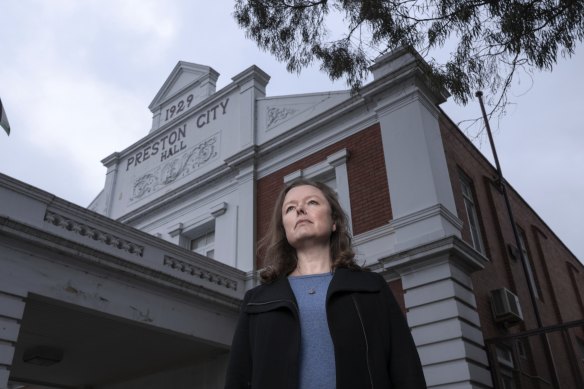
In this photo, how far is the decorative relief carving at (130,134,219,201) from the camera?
14359mm

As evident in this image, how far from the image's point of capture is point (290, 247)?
254 cm

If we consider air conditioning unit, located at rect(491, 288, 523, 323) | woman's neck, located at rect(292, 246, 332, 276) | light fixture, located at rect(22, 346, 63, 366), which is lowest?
woman's neck, located at rect(292, 246, 332, 276)

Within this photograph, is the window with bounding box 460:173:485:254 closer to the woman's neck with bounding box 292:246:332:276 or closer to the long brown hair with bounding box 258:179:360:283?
the long brown hair with bounding box 258:179:360:283

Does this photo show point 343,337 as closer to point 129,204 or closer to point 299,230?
point 299,230

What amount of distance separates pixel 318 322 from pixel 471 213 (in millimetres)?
10092

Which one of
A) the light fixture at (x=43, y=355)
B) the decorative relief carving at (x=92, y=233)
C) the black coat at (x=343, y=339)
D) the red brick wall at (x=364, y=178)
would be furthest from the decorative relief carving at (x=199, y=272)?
the black coat at (x=343, y=339)

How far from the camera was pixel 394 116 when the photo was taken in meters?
10.5

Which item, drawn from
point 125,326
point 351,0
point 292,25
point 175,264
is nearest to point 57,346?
point 125,326

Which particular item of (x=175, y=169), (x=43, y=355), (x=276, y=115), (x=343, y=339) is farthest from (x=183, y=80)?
(x=343, y=339)

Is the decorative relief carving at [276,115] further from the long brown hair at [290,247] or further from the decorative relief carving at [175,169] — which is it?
the long brown hair at [290,247]

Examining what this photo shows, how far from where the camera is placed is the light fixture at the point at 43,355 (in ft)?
32.8

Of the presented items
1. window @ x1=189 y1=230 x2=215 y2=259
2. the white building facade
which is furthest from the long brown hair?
window @ x1=189 y1=230 x2=215 y2=259

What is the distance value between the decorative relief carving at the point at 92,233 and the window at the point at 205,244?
4145 mm

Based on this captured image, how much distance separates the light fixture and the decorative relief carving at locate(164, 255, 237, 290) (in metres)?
3.10
